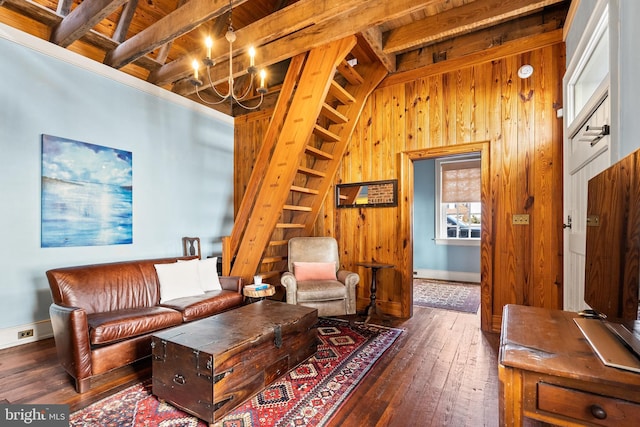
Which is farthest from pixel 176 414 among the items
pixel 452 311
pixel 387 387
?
pixel 452 311

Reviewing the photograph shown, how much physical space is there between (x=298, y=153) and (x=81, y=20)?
2285mm

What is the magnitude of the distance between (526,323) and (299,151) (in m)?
2.42

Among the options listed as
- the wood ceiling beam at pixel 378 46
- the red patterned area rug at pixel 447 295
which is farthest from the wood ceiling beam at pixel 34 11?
the red patterned area rug at pixel 447 295

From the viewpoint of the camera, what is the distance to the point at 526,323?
4.25 ft

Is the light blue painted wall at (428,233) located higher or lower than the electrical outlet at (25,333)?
higher

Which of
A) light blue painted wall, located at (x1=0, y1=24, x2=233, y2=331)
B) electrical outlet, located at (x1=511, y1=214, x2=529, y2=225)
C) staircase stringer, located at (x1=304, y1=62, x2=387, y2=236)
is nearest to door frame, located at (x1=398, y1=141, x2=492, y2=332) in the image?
electrical outlet, located at (x1=511, y1=214, x2=529, y2=225)

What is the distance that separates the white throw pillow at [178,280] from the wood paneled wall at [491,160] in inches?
75.5

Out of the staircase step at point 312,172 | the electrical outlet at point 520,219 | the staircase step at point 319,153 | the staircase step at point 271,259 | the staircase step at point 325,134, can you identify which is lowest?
the staircase step at point 271,259

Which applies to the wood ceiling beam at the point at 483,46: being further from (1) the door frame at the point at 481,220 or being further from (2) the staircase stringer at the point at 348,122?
(1) the door frame at the point at 481,220

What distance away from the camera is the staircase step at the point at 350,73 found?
339cm

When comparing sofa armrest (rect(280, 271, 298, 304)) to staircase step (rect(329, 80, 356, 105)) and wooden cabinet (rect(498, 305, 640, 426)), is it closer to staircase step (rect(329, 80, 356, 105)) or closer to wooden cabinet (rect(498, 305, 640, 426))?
staircase step (rect(329, 80, 356, 105))

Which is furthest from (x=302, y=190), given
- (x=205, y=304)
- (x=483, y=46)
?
(x=483, y=46)

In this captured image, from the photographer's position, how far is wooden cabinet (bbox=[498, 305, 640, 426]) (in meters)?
0.85

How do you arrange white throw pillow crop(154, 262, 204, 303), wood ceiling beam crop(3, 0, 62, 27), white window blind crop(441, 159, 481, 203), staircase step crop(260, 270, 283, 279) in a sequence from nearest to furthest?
wood ceiling beam crop(3, 0, 62, 27), white throw pillow crop(154, 262, 204, 303), staircase step crop(260, 270, 283, 279), white window blind crop(441, 159, 481, 203)
